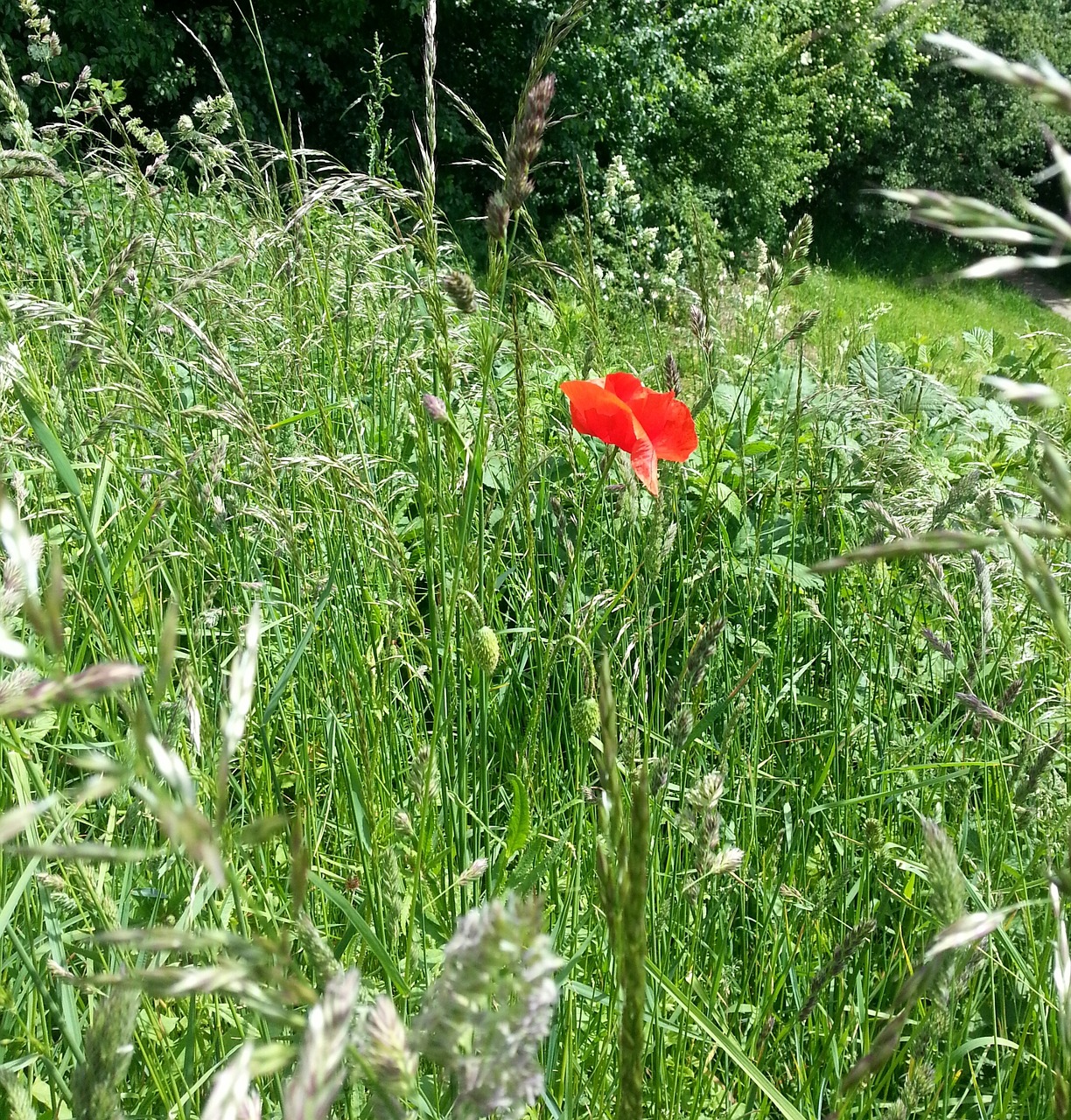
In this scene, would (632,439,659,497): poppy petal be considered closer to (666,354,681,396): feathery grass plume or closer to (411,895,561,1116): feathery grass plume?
(666,354,681,396): feathery grass plume

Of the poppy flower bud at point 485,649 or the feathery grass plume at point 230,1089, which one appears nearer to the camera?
the feathery grass plume at point 230,1089

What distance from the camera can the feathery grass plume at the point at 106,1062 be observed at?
436 millimetres

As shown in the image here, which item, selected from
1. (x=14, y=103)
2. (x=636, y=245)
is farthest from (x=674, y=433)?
(x=636, y=245)

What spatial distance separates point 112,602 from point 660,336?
261 cm

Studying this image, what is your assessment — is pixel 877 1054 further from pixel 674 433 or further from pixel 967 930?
pixel 674 433

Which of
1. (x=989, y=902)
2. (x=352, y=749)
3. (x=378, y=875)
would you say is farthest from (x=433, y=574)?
(x=989, y=902)

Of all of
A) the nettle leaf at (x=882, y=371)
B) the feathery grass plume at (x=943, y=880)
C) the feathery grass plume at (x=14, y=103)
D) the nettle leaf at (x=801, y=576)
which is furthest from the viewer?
the nettle leaf at (x=882, y=371)

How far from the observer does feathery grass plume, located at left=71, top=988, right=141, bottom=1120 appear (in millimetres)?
436

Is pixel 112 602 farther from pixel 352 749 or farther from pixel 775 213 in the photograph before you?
pixel 775 213

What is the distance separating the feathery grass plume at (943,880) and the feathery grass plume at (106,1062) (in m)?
0.41

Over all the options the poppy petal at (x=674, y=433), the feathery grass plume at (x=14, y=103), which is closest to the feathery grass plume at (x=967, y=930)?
the poppy petal at (x=674, y=433)

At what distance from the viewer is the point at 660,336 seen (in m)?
3.27

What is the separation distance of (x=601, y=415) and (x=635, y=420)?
58mm

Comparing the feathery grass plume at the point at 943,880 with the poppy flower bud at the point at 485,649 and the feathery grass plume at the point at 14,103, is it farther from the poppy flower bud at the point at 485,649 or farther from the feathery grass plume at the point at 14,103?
the feathery grass plume at the point at 14,103
